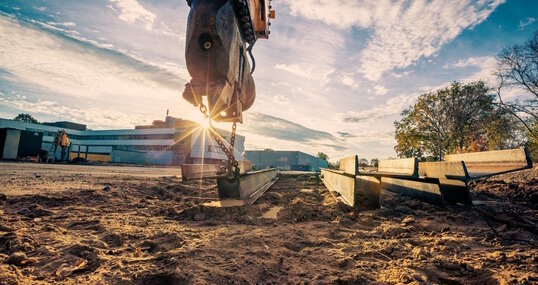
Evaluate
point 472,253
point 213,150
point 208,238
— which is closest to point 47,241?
point 208,238

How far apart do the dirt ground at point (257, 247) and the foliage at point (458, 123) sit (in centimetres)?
2265

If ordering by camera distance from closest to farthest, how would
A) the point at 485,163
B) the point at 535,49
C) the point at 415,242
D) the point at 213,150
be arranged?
the point at 415,242, the point at 485,163, the point at 535,49, the point at 213,150

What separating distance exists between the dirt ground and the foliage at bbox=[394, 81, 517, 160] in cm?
2265

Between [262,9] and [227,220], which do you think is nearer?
[227,220]

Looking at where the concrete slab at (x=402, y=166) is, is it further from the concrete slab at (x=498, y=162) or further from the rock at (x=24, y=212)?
the rock at (x=24, y=212)

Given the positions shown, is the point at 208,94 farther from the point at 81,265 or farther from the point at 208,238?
the point at 81,265

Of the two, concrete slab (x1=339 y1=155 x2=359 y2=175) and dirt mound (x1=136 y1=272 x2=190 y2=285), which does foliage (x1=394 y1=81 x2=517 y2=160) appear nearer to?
concrete slab (x1=339 y1=155 x2=359 y2=175)

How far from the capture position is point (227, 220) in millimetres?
3221

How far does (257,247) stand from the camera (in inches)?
84.2

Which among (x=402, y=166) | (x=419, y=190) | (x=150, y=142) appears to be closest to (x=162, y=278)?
(x=419, y=190)

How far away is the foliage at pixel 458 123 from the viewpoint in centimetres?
2005

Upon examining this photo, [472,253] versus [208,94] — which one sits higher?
[208,94]

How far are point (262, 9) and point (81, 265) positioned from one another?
18.3 feet

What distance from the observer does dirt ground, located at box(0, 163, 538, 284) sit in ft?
5.24
